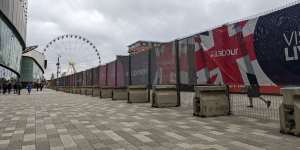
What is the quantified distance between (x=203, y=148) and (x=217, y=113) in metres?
4.86

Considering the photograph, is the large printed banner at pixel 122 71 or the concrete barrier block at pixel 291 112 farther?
the large printed banner at pixel 122 71

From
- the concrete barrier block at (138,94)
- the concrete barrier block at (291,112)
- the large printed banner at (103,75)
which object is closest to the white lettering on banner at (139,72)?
the concrete barrier block at (138,94)

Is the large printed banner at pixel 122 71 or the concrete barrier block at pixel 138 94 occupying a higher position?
the large printed banner at pixel 122 71

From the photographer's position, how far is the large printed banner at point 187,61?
11.9 metres

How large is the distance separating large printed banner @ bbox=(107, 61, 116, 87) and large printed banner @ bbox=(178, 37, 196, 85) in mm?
10611

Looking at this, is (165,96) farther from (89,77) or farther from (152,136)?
(89,77)

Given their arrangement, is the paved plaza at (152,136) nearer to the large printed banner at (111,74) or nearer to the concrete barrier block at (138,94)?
the concrete barrier block at (138,94)

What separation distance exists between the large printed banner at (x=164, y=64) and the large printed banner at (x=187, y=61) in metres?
0.65

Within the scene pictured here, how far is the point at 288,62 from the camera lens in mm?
7848

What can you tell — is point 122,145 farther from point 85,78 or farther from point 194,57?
point 85,78

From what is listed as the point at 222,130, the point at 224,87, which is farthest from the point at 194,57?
the point at 222,130

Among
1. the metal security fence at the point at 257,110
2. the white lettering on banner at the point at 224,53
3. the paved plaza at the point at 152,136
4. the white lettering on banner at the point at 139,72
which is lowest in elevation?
the paved plaza at the point at 152,136

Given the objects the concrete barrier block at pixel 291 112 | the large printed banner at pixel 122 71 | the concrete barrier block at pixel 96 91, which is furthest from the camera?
the concrete barrier block at pixel 96 91

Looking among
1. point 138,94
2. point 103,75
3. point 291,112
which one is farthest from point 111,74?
point 291,112
